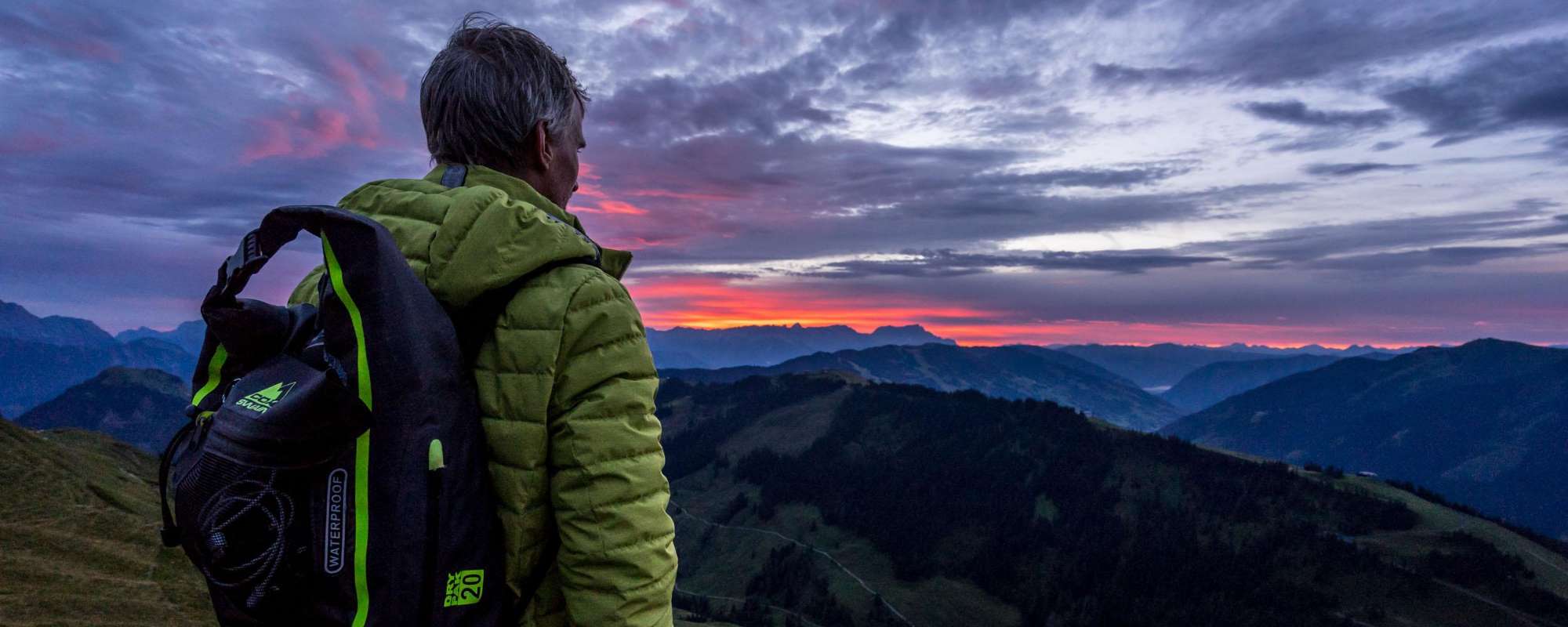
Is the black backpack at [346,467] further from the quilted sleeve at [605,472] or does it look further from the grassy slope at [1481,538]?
the grassy slope at [1481,538]

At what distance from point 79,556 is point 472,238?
209 feet

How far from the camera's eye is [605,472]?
128 inches

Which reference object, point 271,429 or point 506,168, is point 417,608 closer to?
point 271,429

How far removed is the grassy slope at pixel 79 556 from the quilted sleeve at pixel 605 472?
1758 inches

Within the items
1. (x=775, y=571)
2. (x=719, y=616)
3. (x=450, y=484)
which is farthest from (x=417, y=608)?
(x=775, y=571)

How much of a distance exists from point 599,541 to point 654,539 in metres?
0.25

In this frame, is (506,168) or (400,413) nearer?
(400,413)

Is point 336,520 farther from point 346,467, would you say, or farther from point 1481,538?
point 1481,538

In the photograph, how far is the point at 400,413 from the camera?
119 inches

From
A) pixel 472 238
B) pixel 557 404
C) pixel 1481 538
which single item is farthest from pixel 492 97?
pixel 1481 538

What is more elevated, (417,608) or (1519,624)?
(417,608)

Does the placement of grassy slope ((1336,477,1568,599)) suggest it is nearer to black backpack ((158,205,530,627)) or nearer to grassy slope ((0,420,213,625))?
grassy slope ((0,420,213,625))

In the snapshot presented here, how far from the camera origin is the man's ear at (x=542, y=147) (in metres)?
4.01

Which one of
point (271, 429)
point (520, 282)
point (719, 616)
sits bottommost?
point (719, 616)
